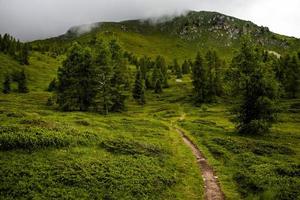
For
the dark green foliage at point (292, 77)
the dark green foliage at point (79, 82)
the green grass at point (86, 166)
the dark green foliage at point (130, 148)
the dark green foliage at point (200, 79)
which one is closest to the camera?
the green grass at point (86, 166)

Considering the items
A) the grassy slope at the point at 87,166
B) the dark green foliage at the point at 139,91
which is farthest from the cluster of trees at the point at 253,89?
the dark green foliage at the point at 139,91

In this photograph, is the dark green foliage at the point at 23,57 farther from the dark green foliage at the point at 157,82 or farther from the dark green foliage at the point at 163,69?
the dark green foliage at the point at 157,82

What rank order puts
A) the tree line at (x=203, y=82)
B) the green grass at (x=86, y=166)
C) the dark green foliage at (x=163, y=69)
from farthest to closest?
the dark green foliage at (x=163, y=69) < the tree line at (x=203, y=82) < the green grass at (x=86, y=166)

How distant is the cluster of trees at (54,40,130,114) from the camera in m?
75.4

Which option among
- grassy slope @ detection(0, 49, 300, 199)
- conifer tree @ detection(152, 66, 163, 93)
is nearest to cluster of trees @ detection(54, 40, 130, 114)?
grassy slope @ detection(0, 49, 300, 199)

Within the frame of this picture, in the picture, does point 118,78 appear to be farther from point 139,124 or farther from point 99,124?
point 99,124

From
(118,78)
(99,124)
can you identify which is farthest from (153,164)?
(118,78)

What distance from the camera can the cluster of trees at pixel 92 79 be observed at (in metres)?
75.4

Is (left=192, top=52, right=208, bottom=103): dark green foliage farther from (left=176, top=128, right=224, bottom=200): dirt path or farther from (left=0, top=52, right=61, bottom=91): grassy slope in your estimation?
(left=0, top=52, right=61, bottom=91): grassy slope

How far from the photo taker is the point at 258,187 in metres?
29.8

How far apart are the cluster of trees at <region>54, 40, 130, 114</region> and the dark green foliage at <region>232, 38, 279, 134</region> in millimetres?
27753

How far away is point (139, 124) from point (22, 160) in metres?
30.4

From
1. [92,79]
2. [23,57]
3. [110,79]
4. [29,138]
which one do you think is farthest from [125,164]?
[23,57]

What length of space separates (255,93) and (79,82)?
35574mm
